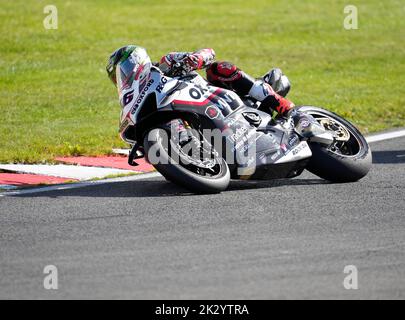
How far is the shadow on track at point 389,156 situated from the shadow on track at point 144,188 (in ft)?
4.83

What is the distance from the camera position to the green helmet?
9742 millimetres

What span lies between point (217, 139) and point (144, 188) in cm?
90

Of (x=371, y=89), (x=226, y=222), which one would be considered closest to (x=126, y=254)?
(x=226, y=222)

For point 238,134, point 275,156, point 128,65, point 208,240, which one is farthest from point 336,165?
point 208,240

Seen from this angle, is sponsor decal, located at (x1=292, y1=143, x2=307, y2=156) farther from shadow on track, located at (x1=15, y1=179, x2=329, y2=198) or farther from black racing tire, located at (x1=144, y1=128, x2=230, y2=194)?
black racing tire, located at (x1=144, y1=128, x2=230, y2=194)

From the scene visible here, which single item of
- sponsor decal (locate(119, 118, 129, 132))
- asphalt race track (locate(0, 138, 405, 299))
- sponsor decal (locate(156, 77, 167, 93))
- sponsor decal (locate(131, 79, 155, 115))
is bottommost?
asphalt race track (locate(0, 138, 405, 299))

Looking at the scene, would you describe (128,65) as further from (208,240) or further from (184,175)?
(208,240)

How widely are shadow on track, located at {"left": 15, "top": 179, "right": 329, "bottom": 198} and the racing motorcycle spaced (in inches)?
7.7

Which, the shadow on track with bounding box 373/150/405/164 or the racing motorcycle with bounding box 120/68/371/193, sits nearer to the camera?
the racing motorcycle with bounding box 120/68/371/193

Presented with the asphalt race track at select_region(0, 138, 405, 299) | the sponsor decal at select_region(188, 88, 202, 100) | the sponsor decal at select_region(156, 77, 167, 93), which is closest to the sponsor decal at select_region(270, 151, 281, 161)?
the asphalt race track at select_region(0, 138, 405, 299)

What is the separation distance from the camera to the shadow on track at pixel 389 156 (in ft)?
Result: 37.7

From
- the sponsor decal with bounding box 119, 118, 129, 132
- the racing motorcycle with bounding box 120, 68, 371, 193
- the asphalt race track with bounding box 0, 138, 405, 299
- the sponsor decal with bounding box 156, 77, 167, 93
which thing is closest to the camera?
the asphalt race track with bounding box 0, 138, 405, 299
